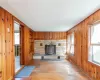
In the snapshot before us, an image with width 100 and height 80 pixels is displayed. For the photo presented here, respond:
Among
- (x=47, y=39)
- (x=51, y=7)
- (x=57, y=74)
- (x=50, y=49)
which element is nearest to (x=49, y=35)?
(x=47, y=39)

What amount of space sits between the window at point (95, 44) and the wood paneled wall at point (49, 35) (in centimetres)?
529

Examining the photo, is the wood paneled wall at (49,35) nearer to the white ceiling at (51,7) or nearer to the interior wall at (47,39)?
the interior wall at (47,39)

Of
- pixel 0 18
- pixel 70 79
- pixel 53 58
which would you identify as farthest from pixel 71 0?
pixel 53 58

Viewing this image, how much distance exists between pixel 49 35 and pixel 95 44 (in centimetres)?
588

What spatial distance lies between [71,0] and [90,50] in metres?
2.34

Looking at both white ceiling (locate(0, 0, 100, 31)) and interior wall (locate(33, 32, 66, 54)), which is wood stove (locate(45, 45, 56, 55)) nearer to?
interior wall (locate(33, 32, 66, 54))

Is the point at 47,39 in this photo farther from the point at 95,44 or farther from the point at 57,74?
the point at 95,44

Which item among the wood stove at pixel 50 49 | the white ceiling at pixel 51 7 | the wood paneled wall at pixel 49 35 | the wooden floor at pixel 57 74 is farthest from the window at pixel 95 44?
the wood stove at pixel 50 49

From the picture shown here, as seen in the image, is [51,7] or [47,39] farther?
[47,39]

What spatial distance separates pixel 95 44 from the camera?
399cm

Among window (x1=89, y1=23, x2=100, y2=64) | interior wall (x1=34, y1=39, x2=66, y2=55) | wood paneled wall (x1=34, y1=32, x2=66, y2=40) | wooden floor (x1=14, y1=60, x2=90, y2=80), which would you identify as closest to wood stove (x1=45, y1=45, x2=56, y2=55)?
interior wall (x1=34, y1=39, x2=66, y2=55)

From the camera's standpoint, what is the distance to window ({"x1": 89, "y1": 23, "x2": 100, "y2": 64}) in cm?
388

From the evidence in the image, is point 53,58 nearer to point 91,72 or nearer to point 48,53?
point 48,53

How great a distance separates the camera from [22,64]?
6.42 m
